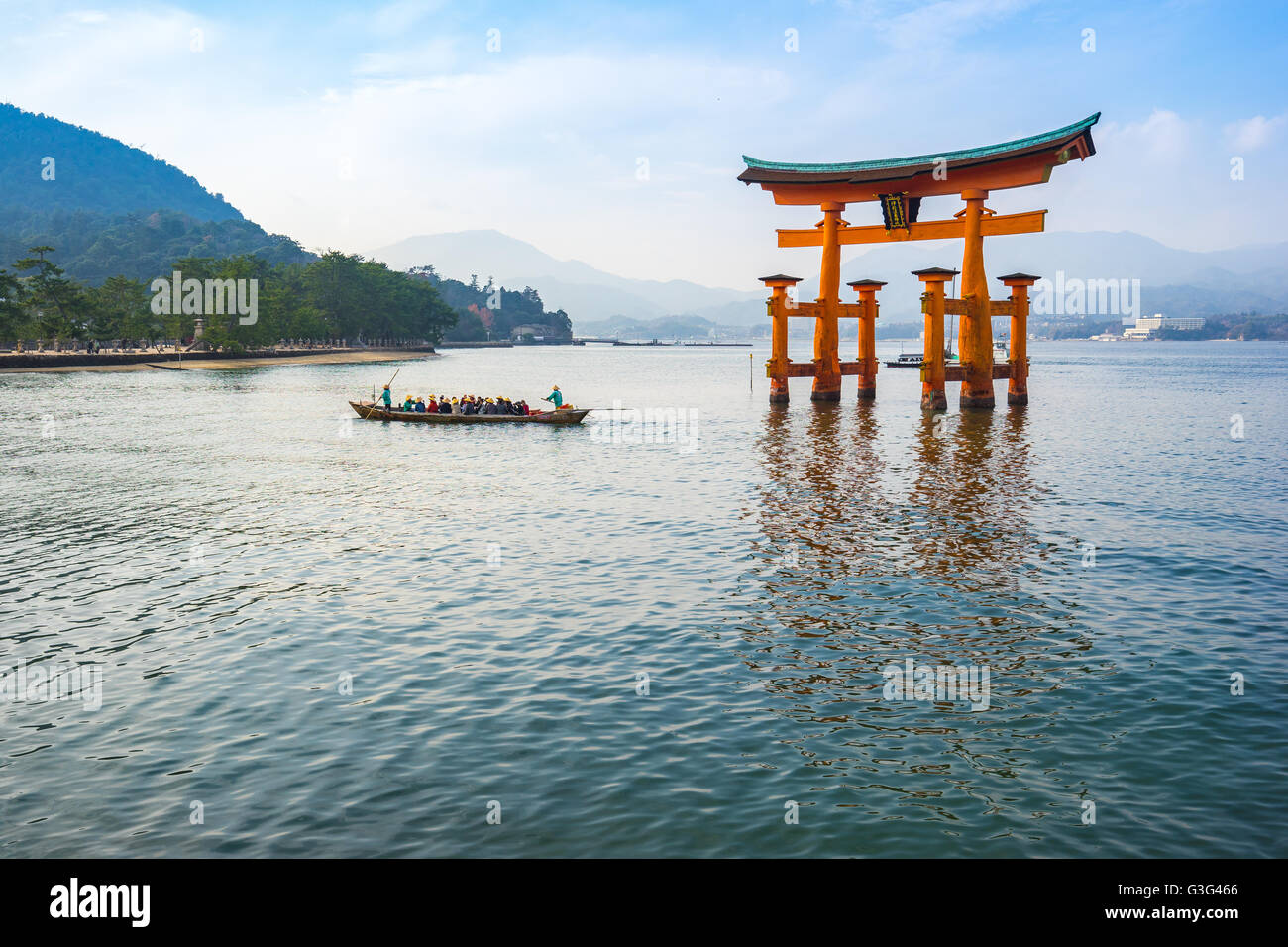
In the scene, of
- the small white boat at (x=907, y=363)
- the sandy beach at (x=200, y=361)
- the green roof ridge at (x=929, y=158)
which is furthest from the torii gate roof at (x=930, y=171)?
the sandy beach at (x=200, y=361)

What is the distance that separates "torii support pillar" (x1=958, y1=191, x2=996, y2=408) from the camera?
41.3m

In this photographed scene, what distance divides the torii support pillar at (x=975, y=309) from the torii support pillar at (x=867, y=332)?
5.82 m

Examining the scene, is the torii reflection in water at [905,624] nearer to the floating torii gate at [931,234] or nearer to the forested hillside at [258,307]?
the floating torii gate at [931,234]

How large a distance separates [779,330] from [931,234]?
8583mm

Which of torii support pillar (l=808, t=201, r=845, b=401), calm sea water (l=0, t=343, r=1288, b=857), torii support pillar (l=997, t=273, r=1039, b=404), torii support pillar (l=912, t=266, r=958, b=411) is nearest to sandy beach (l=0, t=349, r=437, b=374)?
calm sea water (l=0, t=343, r=1288, b=857)

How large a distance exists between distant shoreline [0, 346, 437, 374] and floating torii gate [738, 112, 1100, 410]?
6711 centimetres

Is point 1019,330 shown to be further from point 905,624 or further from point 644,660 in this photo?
point 644,660

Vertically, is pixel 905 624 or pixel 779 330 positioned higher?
pixel 779 330

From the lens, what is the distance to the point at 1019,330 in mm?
47656

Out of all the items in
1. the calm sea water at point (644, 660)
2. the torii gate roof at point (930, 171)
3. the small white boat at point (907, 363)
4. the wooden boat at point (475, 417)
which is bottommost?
the calm sea water at point (644, 660)

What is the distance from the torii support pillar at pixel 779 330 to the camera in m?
44.7

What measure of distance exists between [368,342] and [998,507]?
138 meters

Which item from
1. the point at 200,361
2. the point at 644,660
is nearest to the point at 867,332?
the point at 644,660

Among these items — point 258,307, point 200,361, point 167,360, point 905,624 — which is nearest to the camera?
point 905,624
